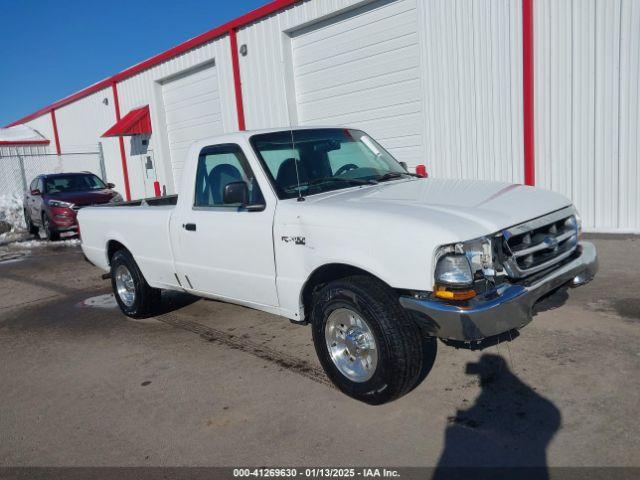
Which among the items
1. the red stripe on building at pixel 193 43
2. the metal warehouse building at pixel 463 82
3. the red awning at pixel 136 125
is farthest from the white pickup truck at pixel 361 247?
the red awning at pixel 136 125

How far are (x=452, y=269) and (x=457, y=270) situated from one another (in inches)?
1.2

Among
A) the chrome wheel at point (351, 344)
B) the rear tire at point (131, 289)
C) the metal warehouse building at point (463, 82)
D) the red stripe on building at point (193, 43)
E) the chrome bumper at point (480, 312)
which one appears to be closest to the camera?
the chrome bumper at point (480, 312)

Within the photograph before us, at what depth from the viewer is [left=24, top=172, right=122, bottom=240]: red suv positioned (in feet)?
44.1

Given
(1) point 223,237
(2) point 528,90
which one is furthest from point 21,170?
(1) point 223,237

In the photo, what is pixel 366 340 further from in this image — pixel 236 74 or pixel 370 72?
pixel 236 74

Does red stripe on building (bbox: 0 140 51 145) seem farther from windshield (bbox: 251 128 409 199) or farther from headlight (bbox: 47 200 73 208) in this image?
windshield (bbox: 251 128 409 199)

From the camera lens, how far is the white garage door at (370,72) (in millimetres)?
10453

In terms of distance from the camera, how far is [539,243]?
368 centimetres

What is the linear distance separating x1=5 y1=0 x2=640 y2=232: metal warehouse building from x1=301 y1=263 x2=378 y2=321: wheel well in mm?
6134

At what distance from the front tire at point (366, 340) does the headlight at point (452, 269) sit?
369 mm

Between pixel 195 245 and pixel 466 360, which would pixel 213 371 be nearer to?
pixel 195 245

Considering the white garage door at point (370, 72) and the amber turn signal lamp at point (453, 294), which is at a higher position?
the white garage door at point (370, 72)

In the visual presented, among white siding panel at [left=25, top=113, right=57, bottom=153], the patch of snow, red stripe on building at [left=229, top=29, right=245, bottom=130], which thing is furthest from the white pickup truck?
white siding panel at [left=25, top=113, right=57, bottom=153]

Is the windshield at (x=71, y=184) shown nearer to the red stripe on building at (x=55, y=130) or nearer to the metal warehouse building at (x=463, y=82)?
the metal warehouse building at (x=463, y=82)
